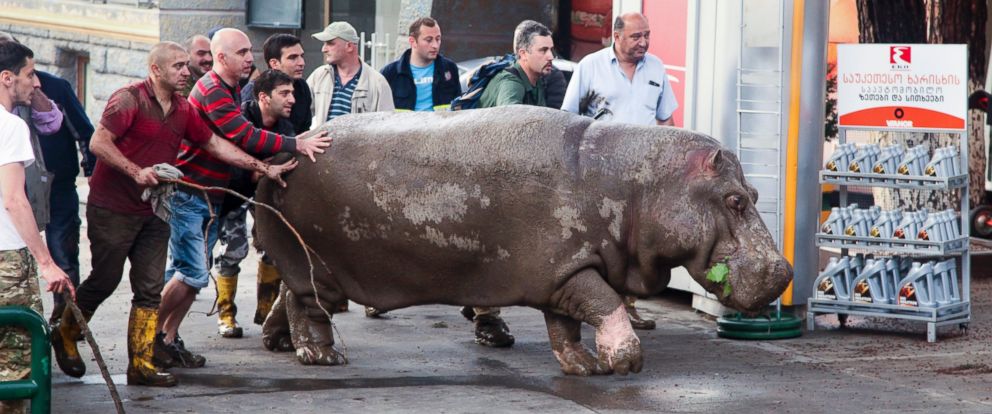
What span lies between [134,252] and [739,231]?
10.1ft

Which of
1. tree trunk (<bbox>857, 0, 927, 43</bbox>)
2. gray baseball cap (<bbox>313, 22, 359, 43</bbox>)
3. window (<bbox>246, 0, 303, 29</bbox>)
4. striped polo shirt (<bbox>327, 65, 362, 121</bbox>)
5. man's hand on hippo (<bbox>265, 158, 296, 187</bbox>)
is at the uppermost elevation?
window (<bbox>246, 0, 303, 29</bbox>)

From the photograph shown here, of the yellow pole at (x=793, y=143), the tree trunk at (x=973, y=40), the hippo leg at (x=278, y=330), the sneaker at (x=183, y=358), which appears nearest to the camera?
the sneaker at (x=183, y=358)

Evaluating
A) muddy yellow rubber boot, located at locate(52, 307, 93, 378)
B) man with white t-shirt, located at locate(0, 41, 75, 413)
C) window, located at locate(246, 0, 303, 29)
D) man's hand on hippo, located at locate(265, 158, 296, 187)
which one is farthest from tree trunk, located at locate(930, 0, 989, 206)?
man with white t-shirt, located at locate(0, 41, 75, 413)

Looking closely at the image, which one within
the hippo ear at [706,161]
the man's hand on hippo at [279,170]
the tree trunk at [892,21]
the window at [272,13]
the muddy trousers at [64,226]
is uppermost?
the window at [272,13]

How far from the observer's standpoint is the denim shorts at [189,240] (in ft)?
27.3

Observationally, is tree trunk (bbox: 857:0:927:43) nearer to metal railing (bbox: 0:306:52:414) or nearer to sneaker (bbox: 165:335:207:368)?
sneaker (bbox: 165:335:207:368)

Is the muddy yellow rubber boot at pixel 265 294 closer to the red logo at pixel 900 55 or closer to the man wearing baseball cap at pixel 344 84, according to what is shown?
the man wearing baseball cap at pixel 344 84

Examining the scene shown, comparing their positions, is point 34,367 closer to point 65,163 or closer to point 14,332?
point 14,332

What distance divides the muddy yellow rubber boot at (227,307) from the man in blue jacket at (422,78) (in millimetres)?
1878

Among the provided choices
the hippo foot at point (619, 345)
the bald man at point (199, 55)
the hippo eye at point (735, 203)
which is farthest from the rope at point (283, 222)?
the hippo eye at point (735, 203)

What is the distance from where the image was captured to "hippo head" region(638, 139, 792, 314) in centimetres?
788

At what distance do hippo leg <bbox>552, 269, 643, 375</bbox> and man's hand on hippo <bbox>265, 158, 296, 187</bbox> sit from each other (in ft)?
5.20

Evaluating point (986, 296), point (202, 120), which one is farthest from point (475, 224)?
point (986, 296)

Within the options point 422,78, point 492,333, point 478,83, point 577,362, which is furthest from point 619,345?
point 422,78
